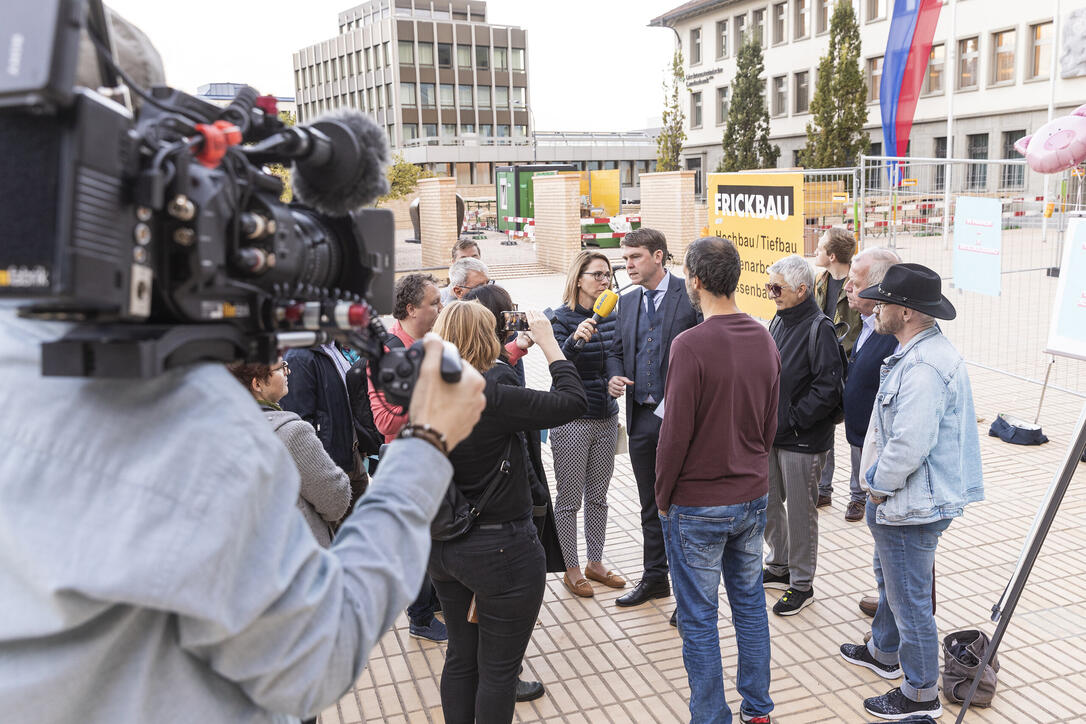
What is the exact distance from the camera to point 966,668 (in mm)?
3727

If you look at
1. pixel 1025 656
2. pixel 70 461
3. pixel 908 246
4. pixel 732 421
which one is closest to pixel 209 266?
pixel 70 461

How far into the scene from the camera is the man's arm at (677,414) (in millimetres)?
3432

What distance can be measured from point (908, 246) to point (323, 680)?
11.0 m

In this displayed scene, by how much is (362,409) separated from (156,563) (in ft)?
10.6

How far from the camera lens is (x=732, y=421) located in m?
3.46

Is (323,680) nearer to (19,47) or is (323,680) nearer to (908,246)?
(19,47)

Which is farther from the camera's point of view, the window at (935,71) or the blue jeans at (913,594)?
the window at (935,71)

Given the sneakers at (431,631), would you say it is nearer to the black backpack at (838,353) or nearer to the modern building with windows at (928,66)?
the black backpack at (838,353)

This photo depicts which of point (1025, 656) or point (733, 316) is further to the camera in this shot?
point (1025, 656)

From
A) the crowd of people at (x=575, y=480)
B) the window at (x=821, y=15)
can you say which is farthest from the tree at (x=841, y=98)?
the crowd of people at (x=575, y=480)

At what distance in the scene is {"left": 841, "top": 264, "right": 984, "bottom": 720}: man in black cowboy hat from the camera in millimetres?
3453

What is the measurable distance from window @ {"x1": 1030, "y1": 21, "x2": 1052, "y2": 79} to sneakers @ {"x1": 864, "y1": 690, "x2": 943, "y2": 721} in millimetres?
35365

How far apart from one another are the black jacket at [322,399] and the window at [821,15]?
42.9 metres

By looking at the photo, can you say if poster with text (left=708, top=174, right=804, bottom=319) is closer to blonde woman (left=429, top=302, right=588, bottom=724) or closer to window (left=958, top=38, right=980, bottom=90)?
blonde woman (left=429, top=302, right=588, bottom=724)
